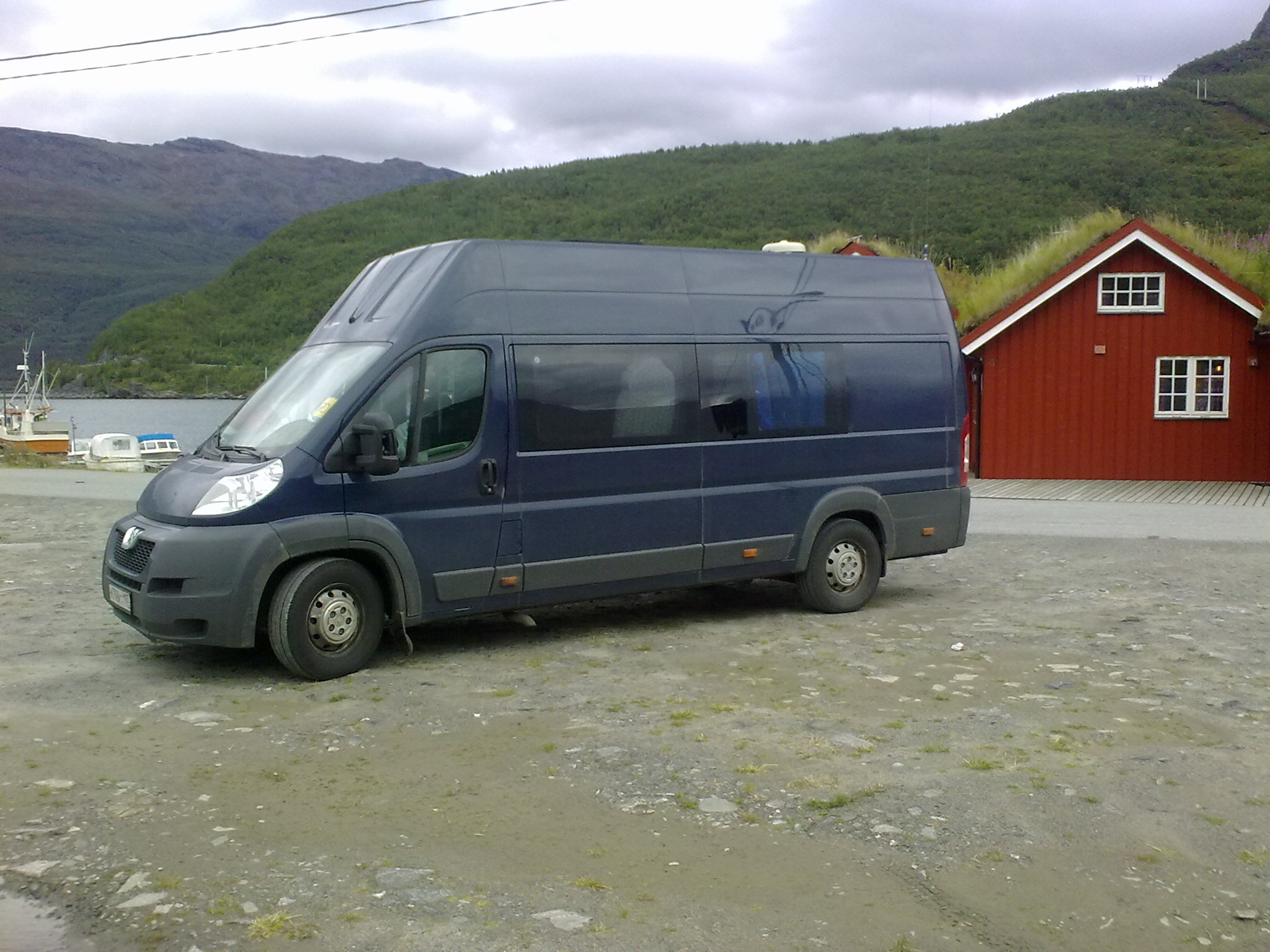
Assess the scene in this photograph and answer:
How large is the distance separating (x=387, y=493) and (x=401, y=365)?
82 cm

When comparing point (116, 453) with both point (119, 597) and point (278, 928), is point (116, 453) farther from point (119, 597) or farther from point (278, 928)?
point (278, 928)

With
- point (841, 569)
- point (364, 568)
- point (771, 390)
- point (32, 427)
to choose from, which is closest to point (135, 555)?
point (364, 568)

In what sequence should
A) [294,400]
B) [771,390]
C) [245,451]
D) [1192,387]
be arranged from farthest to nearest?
1. [1192,387]
2. [771,390]
3. [294,400]
4. [245,451]

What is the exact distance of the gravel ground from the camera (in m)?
4.28

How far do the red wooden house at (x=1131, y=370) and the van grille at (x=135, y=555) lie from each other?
857 inches

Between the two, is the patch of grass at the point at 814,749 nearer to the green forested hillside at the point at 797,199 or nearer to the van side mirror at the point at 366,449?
the van side mirror at the point at 366,449

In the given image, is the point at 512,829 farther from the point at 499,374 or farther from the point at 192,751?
the point at 499,374

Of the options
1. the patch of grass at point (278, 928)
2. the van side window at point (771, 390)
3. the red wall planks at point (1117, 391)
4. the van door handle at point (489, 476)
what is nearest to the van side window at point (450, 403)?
the van door handle at point (489, 476)

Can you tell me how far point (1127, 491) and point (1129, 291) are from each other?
189 inches

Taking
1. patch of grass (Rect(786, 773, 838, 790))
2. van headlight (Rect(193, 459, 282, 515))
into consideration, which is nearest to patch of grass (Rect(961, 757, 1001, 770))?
patch of grass (Rect(786, 773, 838, 790))

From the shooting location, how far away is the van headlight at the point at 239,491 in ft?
24.7

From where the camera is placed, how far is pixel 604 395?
8.88 meters

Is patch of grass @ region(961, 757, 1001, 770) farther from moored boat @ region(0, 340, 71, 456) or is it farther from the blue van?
moored boat @ region(0, 340, 71, 456)

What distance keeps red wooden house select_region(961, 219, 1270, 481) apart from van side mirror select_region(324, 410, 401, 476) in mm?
21092
